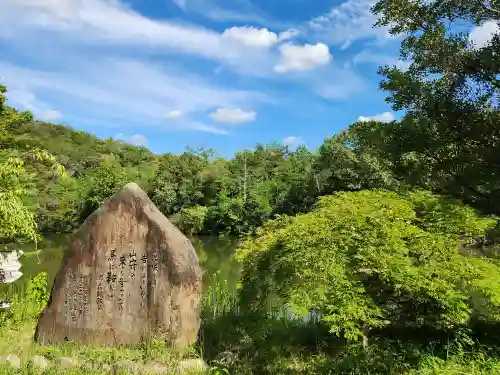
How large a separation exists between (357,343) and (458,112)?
2.96m

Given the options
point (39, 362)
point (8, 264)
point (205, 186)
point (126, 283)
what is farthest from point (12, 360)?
point (205, 186)

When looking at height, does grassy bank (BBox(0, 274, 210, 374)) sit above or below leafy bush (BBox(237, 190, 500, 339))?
below

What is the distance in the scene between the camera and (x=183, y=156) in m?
37.8

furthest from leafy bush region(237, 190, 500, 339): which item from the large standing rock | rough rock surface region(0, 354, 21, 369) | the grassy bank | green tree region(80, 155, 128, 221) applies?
green tree region(80, 155, 128, 221)

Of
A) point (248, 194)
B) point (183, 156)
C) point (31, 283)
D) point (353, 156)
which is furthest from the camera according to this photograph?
point (183, 156)

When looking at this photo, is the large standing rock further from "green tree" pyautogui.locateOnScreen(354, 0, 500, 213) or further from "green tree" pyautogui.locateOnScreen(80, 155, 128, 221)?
"green tree" pyautogui.locateOnScreen(80, 155, 128, 221)

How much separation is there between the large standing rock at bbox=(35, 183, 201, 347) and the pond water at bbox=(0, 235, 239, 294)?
344 centimetres

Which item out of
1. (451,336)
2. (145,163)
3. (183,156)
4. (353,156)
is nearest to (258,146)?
(183,156)

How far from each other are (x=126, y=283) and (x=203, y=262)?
13.1 meters

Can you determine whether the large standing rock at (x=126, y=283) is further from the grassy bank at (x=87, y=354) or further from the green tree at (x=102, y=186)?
the green tree at (x=102, y=186)

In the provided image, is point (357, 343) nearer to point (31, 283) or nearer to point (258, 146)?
point (31, 283)

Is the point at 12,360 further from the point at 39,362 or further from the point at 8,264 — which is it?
the point at 8,264

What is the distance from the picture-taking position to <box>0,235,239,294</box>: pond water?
12039 mm

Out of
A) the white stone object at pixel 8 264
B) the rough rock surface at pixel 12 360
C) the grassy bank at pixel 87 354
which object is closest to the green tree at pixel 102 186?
the white stone object at pixel 8 264
